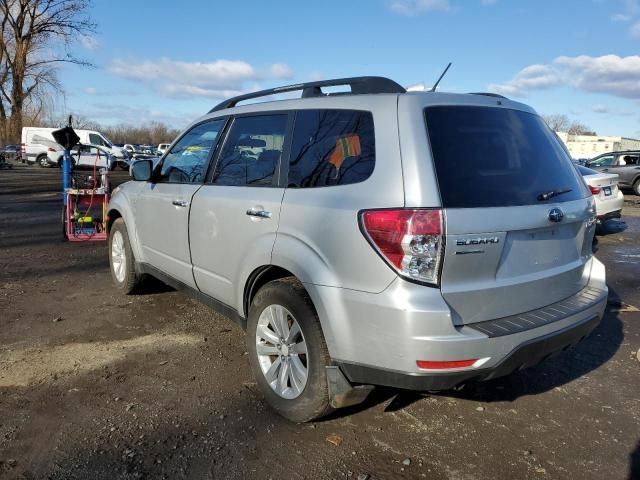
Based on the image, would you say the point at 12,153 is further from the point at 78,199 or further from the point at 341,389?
the point at 341,389

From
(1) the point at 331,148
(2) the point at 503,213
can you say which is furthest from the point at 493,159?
(1) the point at 331,148

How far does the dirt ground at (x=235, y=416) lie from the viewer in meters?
2.73

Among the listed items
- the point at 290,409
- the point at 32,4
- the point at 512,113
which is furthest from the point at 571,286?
the point at 32,4

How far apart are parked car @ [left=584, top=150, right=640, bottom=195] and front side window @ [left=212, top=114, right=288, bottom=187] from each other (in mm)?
20843

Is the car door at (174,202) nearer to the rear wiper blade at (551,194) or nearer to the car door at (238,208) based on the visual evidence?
the car door at (238,208)

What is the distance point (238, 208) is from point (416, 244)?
144 centimetres

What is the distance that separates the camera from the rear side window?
279cm

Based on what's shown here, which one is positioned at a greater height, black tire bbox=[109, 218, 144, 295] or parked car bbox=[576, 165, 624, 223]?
parked car bbox=[576, 165, 624, 223]

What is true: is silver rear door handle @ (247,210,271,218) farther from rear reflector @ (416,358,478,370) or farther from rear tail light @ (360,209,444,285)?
rear reflector @ (416,358,478,370)

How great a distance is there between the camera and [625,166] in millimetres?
21156

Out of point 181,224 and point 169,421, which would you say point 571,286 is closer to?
point 169,421

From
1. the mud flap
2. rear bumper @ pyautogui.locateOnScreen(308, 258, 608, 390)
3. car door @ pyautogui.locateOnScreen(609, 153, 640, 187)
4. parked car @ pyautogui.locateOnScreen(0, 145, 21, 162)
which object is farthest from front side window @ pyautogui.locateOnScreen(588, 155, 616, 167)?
parked car @ pyautogui.locateOnScreen(0, 145, 21, 162)

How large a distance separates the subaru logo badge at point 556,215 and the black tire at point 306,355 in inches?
53.8

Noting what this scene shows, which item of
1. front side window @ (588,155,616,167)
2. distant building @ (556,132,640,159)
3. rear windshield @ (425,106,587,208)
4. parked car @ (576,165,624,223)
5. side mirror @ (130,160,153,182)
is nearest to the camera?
rear windshield @ (425,106,587,208)
